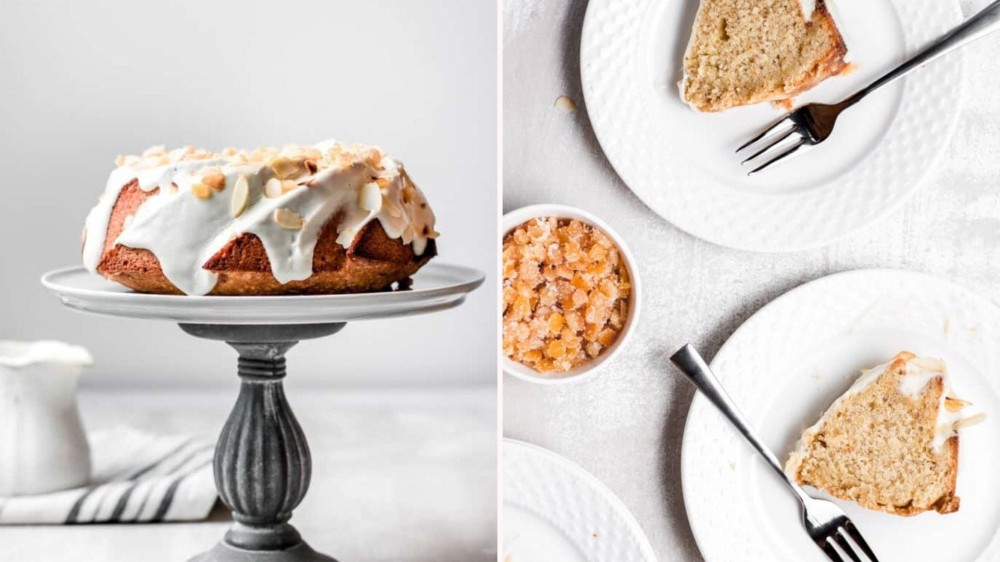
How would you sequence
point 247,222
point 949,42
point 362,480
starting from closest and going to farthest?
point 247,222, point 362,480, point 949,42

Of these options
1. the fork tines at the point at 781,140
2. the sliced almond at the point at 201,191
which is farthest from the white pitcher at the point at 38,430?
the fork tines at the point at 781,140

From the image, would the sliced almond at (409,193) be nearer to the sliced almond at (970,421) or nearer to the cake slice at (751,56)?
the cake slice at (751,56)

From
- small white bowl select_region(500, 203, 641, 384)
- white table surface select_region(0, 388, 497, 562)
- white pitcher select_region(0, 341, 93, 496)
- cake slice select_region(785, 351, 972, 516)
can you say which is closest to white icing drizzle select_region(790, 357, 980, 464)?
cake slice select_region(785, 351, 972, 516)

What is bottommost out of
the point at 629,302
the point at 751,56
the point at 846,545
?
the point at 846,545

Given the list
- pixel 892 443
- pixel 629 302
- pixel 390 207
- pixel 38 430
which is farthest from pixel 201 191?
pixel 892 443

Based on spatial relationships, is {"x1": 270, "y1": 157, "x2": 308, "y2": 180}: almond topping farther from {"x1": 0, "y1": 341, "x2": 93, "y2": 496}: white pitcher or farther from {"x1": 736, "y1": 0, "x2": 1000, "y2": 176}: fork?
{"x1": 736, "y1": 0, "x2": 1000, "y2": 176}: fork

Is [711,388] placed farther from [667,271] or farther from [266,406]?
[266,406]
